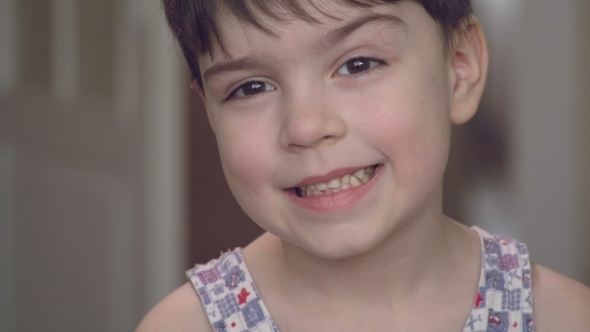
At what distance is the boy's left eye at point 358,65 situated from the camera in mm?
1059

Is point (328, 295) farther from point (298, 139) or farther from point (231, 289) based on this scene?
point (298, 139)

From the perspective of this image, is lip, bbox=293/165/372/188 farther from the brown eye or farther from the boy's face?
the brown eye

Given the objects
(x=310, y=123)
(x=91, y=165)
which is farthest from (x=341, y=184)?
(x=91, y=165)

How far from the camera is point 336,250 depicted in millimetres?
1077

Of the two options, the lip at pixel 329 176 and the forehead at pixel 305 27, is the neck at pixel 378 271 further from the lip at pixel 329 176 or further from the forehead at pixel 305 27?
the forehead at pixel 305 27

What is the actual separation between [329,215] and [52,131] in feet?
5.38

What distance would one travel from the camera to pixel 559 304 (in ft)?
4.08

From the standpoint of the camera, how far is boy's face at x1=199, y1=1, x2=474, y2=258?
1.02m

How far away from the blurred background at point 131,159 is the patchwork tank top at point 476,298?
1.00 metres

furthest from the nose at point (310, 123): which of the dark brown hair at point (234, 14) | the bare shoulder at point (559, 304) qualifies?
the bare shoulder at point (559, 304)

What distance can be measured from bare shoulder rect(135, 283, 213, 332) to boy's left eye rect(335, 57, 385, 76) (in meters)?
0.47

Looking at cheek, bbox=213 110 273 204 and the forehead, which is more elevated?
the forehead

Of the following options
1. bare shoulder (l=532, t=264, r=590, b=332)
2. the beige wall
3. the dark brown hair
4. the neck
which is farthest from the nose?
the beige wall

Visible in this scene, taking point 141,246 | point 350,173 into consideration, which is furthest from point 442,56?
point 141,246
